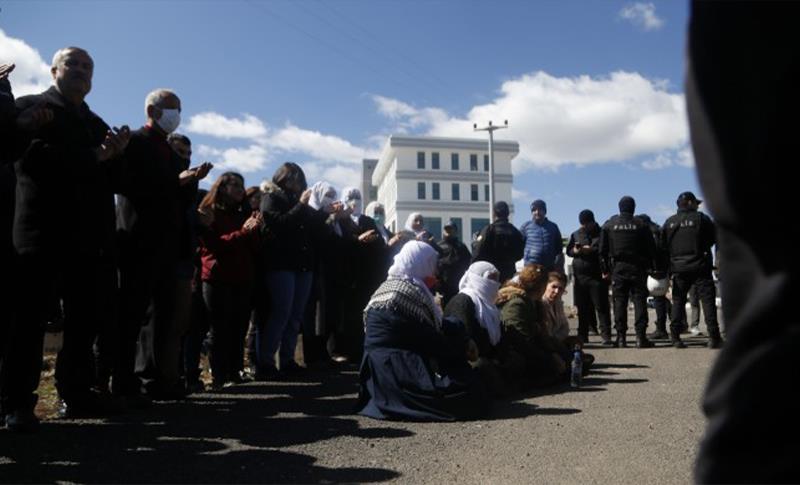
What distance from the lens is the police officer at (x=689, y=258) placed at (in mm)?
9508

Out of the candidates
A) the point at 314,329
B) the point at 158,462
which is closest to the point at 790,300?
the point at 158,462

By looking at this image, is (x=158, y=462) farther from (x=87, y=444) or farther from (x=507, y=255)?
(x=507, y=255)

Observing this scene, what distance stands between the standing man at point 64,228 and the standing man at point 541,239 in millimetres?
7051

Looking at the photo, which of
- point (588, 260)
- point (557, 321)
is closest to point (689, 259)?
point (588, 260)

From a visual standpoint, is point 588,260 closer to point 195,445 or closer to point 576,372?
point 576,372

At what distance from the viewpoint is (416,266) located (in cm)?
539

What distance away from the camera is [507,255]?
32.8 feet

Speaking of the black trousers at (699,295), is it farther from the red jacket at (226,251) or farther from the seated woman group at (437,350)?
the red jacket at (226,251)

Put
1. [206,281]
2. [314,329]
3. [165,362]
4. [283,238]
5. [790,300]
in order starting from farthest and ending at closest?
[314,329] → [283,238] → [206,281] → [165,362] → [790,300]

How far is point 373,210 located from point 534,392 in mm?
4314

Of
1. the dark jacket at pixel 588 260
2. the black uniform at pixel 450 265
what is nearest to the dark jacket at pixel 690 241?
the dark jacket at pixel 588 260

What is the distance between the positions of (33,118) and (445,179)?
3188 inches

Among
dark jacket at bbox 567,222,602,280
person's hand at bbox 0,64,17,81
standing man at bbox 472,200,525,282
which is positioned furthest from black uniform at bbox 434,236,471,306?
person's hand at bbox 0,64,17,81

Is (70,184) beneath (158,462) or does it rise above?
above
